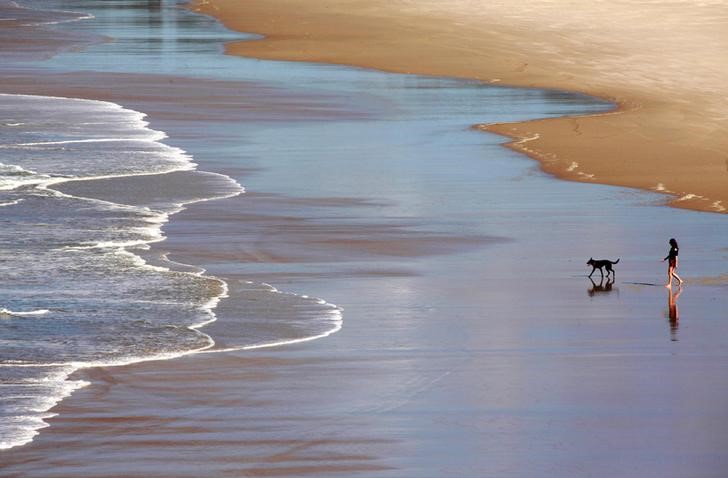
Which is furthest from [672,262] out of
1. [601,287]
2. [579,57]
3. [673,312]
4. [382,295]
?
[579,57]

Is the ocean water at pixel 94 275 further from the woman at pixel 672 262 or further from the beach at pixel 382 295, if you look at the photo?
the woman at pixel 672 262

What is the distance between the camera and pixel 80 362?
1133cm

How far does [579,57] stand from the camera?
3569cm

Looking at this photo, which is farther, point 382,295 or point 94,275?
point 94,275

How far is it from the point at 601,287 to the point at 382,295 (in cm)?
181

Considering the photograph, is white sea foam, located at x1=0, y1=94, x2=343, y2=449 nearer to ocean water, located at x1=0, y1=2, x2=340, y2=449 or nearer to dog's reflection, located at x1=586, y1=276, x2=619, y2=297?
ocean water, located at x1=0, y1=2, x2=340, y2=449

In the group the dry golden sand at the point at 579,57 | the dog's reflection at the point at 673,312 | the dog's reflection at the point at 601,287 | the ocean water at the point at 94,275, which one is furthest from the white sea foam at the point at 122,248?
the dry golden sand at the point at 579,57

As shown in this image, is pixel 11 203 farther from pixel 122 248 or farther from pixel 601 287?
pixel 601 287

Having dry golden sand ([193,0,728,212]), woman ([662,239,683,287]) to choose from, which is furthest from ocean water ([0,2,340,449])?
dry golden sand ([193,0,728,212])

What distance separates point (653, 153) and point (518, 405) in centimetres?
1268

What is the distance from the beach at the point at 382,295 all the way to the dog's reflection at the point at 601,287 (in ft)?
0.18

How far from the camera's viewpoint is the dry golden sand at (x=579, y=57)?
21.7 m

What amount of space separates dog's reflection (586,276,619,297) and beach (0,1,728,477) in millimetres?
54

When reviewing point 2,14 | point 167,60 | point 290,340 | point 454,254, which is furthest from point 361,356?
point 2,14
